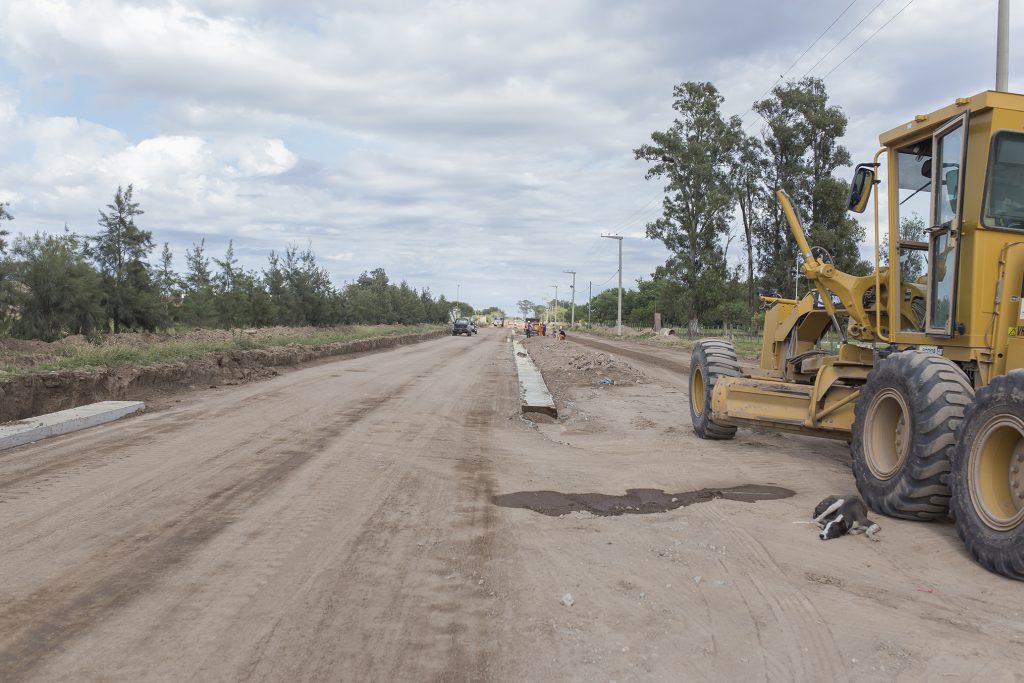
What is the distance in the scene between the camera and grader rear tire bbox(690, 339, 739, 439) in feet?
33.1

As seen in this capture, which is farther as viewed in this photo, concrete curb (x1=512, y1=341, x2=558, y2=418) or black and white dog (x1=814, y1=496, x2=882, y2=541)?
concrete curb (x1=512, y1=341, x2=558, y2=418)

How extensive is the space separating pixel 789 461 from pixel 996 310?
335 cm

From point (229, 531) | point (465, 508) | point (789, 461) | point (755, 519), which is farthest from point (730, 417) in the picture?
point (229, 531)

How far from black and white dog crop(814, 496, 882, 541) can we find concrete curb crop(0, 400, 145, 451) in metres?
9.13

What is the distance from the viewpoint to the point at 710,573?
15.5 feet

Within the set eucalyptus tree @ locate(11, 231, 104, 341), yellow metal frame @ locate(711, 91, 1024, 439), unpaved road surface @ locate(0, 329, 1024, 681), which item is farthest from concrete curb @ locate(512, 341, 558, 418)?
eucalyptus tree @ locate(11, 231, 104, 341)

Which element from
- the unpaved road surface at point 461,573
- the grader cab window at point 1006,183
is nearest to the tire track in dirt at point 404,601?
the unpaved road surface at point 461,573

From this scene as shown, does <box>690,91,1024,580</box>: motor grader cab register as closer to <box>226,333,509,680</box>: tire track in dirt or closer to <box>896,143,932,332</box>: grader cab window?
<box>896,143,932,332</box>: grader cab window

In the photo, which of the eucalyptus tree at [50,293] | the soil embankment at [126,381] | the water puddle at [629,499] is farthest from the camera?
the eucalyptus tree at [50,293]

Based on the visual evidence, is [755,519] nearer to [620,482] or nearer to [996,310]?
[620,482]

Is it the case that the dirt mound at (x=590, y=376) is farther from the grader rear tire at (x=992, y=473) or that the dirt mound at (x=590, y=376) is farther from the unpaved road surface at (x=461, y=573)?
the grader rear tire at (x=992, y=473)

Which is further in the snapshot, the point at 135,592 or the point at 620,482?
the point at 620,482

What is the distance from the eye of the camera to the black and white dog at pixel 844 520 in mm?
5543

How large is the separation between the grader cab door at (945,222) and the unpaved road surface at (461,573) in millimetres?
1959
